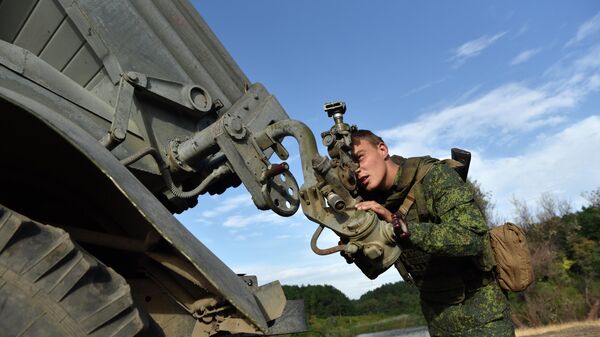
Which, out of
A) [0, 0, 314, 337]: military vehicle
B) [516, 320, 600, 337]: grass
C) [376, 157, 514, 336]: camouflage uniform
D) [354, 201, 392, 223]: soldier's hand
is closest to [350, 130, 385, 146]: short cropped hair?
[376, 157, 514, 336]: camouflage uniform

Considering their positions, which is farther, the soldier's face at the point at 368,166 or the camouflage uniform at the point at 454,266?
the soldier's face at the point at 368,166

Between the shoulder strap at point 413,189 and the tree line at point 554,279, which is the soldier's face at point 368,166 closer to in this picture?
the shoulder strap at point 413,189

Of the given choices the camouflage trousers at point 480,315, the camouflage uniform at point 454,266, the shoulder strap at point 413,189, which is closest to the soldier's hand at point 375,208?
the camouflage uniform at point 454,266

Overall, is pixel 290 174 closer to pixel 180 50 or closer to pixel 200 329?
pixel 180 50

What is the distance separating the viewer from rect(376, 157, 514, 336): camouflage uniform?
246 cm

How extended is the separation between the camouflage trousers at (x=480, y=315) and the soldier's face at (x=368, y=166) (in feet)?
2.48

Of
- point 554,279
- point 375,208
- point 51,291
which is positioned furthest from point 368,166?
point 554,279

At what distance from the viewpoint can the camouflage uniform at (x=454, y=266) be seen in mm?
2465

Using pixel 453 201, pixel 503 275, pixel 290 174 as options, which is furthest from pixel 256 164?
pixel 503 275

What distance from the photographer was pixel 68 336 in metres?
1.48

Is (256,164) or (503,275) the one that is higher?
(256,164)

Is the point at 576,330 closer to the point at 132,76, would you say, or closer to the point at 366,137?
the point at 366,137

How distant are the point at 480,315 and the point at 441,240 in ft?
1.98

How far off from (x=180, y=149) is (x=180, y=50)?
637mm
